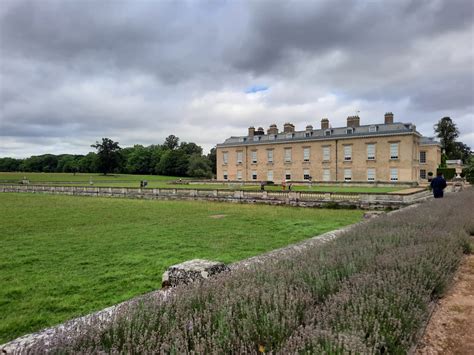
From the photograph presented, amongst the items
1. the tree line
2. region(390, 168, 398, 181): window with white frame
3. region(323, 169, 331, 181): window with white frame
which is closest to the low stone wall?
region(390, 168, 398, 181): window with white frame

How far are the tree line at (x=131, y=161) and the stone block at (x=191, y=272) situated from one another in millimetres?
A: 68837

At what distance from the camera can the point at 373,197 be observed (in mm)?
19391

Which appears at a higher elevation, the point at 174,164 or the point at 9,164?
the point at 9,164

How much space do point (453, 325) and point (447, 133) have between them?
8318cm

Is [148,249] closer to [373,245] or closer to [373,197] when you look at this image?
[373,245]

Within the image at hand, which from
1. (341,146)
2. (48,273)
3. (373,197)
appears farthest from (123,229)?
(341,146)

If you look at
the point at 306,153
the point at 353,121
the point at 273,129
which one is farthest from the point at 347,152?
the point at 273,129

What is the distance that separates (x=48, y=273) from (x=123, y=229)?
546 cm

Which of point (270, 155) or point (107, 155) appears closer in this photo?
point (270, 155)

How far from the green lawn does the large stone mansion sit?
29339 millimetres

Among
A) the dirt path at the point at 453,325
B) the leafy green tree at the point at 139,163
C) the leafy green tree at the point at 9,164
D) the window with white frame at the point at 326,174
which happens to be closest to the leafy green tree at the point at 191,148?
the leafy green tree at the point at 139,163

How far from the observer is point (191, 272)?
4434 mm

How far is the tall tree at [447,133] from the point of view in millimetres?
70562

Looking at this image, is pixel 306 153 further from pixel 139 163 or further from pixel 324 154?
pixel 139 163
